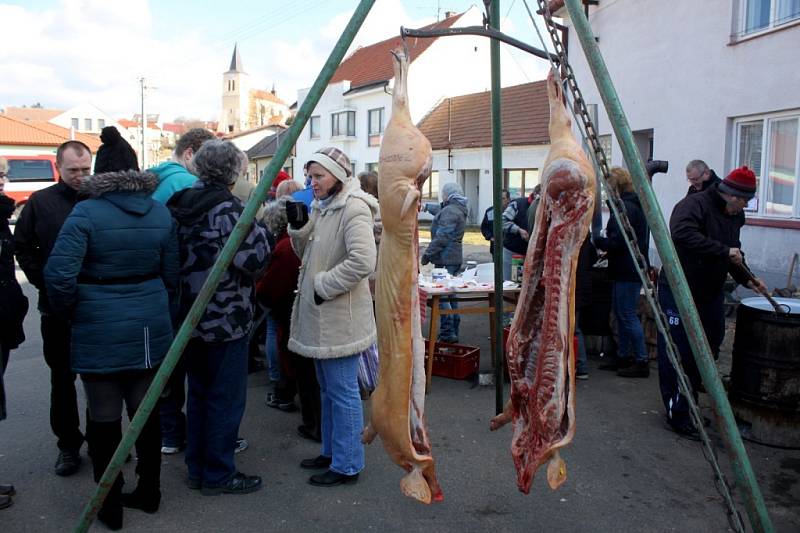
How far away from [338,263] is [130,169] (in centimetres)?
127

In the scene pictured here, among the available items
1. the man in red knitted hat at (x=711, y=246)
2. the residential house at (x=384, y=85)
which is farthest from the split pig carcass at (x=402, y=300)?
the residential house at (x=384, y=85)

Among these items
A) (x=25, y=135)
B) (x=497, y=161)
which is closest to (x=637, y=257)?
(x=497, y=161)

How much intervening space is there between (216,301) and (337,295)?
68cm

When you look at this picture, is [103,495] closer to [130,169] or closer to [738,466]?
[130,169]

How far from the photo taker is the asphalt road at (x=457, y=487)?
356 cm

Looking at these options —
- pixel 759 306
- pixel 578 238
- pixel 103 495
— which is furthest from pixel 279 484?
pixel 759 306

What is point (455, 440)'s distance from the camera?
4734 mm

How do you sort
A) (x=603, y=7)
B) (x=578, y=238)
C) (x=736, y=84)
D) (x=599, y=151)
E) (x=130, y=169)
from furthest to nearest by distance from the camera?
(x=603, y=7) → (x=736, y=84) → (x=130, y=169) → (x=599, y=151) → (x=578, y=238)

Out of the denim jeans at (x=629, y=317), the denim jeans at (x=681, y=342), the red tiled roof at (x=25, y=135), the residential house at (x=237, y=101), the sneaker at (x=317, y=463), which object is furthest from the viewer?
the residential house at (x=237, y=101)

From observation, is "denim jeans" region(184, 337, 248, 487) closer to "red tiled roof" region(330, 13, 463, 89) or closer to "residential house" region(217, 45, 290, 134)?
"red tiled roof" region(330, 13, 463, 89)

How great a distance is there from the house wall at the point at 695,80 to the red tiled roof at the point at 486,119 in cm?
857

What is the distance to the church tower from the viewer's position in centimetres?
9800

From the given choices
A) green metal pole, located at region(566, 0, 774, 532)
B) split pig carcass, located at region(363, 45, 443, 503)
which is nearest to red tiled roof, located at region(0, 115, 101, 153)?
split pig carcass, located at region(363, 45, 443, 503)

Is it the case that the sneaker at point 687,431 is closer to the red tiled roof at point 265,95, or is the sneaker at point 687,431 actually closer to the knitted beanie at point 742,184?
the knitted beanie at point 742,184
